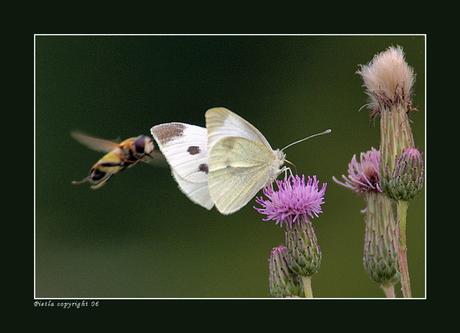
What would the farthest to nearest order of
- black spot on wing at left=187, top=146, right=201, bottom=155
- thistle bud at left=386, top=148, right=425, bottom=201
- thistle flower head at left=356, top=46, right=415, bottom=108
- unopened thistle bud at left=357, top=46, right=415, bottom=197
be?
black spot on wing at left=187, top=146, right=201, bottom=155
thistle flower head at left=356, top=46, right=415, bottom=108
unopened thistle bud at left=357, top=46, right=415, bottom=197
thistle bud at left=386, top=148, right=425, bottom=201

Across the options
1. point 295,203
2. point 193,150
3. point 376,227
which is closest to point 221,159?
point 193,150

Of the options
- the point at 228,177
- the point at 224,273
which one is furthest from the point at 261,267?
the point at 228,177

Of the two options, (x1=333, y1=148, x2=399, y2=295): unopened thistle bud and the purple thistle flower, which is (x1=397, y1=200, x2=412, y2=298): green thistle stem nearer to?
(x1=333, y1=148, x2=399, y2=295): unopened thistle bud

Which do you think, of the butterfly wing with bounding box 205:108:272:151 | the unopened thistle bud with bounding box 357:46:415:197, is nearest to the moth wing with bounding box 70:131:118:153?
the butterfly wing with bounding box 205:108:272:151

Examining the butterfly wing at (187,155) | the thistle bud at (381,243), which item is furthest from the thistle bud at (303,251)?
the butterfly wing at (187,155)

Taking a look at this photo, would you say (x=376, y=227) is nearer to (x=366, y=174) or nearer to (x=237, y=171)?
(x=366, y=174)
